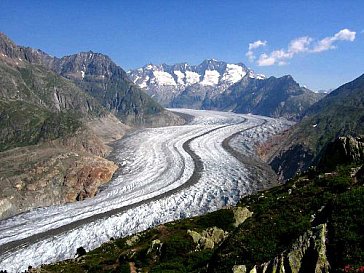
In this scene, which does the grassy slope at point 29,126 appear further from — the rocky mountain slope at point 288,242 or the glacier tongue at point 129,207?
the rocky mountain slope at point 288,242

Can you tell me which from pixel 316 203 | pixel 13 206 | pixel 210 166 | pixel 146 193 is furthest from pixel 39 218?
pixel 316 203

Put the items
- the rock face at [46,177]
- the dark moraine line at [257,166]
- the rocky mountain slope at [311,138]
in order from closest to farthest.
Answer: the rock face at [46,177]
the dark moraine line at [257,166]
the rocky mountain slope at [311,138]

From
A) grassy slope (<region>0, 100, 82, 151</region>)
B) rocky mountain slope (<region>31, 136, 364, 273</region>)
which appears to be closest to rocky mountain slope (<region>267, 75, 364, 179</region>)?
grassy slope (<region>0, 100, 82, 151</region>)

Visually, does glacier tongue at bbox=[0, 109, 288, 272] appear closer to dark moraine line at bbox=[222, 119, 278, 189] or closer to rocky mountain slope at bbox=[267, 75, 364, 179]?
dark moraine line at bbox=[222, 119, 278, 189]

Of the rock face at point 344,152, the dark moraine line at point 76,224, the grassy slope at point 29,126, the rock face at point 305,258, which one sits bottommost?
the dark moraine line at point 76,224

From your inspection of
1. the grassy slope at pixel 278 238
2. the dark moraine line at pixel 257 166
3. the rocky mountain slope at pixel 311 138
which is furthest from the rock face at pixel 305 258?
the rocky mountain slope at pixel 311 138

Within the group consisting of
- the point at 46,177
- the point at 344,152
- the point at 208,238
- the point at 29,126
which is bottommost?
the point at 208,238

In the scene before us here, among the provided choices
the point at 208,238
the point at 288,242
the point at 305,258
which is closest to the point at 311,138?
the point at 208,238

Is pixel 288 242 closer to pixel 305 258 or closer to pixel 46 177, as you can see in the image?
pixel 305 258

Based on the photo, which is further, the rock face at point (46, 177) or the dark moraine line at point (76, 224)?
the rock face at point (46, 177)

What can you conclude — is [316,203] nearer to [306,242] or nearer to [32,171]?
[306,242]
